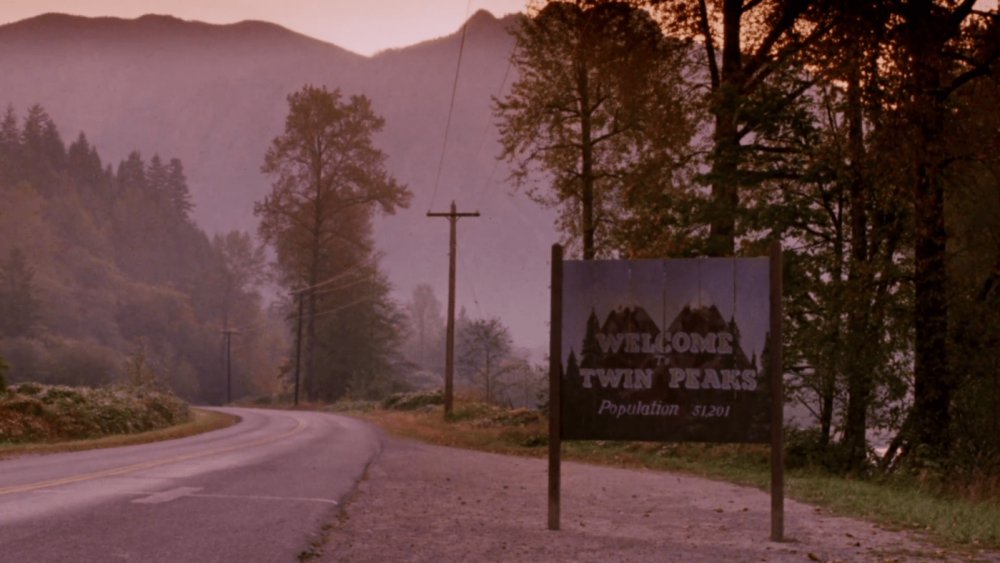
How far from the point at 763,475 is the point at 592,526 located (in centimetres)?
810

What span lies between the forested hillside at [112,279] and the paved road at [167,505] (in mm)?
45063

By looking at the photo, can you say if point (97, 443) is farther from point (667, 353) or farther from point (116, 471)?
point (667, 353)

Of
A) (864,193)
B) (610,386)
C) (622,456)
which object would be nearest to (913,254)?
(864,193)

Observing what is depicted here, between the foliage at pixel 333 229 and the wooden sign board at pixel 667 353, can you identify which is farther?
the foliage at pixel 333 229

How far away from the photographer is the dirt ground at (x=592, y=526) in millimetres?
8711

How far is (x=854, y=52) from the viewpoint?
1845cm

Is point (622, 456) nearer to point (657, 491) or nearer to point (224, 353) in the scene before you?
point (657, 491)

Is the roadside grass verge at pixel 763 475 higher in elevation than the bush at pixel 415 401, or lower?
higher

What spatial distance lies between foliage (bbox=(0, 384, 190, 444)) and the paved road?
275 inches

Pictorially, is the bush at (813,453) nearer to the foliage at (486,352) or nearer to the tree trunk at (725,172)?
the tree trunk at (725,172)

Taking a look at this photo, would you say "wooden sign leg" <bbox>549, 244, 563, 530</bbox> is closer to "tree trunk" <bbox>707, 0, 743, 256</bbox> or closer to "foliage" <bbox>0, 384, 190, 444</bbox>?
"tree trunk" <bbox>707, 0, 743, 256</bbox>

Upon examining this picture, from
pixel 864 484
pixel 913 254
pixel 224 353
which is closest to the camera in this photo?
pixel 864 484

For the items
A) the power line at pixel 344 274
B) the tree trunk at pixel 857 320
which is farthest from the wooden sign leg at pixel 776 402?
the power line at pixel 344 274

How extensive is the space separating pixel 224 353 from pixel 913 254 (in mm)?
110046
